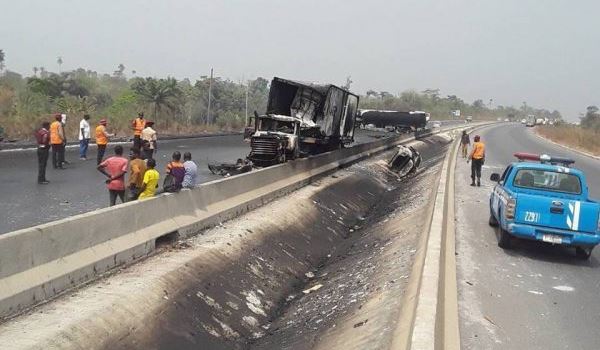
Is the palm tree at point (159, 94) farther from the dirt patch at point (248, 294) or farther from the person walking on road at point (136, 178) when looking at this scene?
the person walking on road at point (136, 178)

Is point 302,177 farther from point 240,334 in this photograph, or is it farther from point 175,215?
point 240,334

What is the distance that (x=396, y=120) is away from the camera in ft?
207

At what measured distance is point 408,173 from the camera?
100.0 feet

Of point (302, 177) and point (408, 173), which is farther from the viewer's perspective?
point (408, 173)

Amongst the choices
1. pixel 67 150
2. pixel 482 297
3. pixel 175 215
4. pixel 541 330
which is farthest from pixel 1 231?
pixel 67 150

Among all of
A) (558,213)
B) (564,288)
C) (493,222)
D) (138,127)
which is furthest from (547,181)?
(138,127)

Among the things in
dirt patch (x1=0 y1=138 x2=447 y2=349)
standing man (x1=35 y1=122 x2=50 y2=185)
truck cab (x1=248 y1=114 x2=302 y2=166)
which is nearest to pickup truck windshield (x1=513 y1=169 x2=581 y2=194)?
dirt patch (x1=0 y1=138 x2=447 y2=349)

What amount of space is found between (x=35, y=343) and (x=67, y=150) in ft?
63.4

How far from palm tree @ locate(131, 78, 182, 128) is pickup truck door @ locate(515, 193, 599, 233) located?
36720 mm

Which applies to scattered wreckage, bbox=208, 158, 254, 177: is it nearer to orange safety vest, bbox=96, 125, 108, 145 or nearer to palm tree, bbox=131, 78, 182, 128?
orange safety vest, bbox=96, 125, 108, 145

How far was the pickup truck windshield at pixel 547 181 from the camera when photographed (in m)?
11.6

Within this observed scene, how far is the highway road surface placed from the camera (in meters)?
6.82

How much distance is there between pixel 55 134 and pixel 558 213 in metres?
13.4

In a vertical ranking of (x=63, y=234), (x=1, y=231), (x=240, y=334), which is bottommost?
(x=240, y=334)
